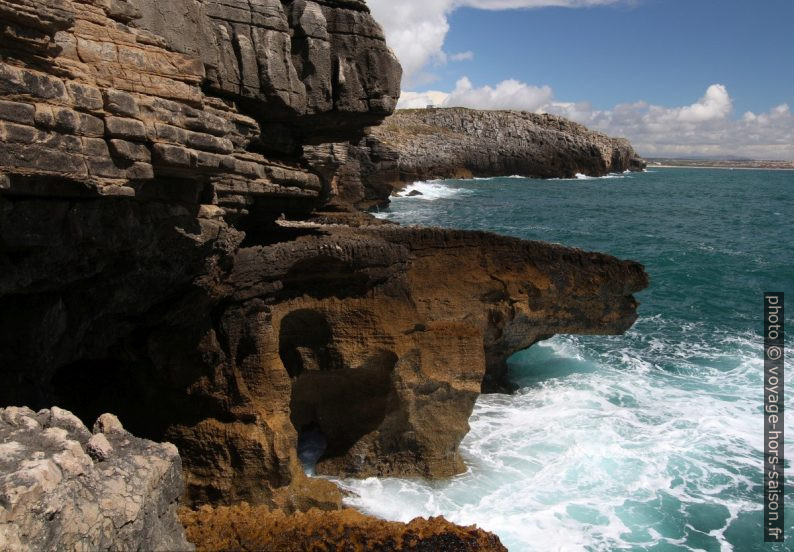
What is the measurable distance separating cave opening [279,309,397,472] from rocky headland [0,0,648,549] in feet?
0.14

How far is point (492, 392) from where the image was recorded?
Answer: 677 inches

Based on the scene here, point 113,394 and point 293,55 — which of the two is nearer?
point 293,55

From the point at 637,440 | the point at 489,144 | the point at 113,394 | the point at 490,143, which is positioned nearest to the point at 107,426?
the point at 113,394

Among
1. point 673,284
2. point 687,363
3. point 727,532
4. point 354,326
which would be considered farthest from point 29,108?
point 673,284

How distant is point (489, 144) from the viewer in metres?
88.2

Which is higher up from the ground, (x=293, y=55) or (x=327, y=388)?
(x=293, y=55)

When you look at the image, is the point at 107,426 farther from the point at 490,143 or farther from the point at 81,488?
the point at 490,143

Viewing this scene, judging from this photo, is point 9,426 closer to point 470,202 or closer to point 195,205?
point 195,205

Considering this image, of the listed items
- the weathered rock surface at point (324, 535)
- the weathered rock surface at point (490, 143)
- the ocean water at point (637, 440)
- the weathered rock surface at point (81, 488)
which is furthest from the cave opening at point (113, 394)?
the weathered rock surface at point (490, 143)

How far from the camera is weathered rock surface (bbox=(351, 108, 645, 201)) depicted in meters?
80.8

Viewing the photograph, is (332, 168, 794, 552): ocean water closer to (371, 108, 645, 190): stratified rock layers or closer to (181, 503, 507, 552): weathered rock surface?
(181, 503, 507, 552): weathered rock surface

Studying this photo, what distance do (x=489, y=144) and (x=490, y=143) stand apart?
0.69 feet

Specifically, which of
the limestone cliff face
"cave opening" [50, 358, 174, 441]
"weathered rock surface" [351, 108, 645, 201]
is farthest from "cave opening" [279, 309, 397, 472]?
"weathered rock surface" [351, 108, 645, 201]

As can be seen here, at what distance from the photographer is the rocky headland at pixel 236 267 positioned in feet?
21.5
